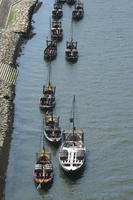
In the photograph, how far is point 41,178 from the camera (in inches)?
2458

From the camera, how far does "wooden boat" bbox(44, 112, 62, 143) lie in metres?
69.9

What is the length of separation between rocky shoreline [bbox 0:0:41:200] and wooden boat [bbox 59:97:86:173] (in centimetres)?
693

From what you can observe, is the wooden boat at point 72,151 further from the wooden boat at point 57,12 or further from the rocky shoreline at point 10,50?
the wooden boat at point 57,12

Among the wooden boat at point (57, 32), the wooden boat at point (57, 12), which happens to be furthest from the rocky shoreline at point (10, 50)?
the wooden boat at point (57, 32)

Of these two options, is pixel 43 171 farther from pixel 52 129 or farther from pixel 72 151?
pixel 52 129

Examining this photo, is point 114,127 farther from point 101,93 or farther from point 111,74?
point 111,74

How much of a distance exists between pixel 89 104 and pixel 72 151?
14580 mm

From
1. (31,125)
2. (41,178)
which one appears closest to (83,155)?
(41,178)

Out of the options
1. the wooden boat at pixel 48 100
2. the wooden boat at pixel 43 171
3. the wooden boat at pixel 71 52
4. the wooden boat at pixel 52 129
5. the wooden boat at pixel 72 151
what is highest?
the wooden boat at pixel 71 52

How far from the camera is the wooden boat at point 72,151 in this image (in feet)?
212

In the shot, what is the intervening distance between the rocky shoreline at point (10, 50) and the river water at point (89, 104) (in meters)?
0.94

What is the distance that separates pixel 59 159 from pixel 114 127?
11.1 m

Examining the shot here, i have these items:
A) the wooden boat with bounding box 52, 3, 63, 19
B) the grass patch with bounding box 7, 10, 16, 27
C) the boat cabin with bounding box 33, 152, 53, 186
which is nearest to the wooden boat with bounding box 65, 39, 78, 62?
the grass patch with bounding box 7, 10, 16, 27

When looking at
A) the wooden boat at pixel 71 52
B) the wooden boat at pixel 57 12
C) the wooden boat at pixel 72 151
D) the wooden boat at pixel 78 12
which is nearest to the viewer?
the wooden boat at pixel 72 151
